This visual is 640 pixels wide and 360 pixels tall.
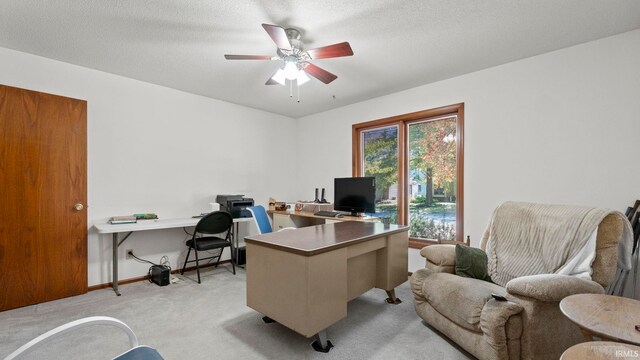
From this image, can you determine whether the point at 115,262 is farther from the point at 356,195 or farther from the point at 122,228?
the point at 356,195

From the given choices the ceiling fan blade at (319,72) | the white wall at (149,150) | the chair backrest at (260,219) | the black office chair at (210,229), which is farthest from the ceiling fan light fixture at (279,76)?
the white wall at (149,150)

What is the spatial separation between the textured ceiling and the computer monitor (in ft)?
4.31

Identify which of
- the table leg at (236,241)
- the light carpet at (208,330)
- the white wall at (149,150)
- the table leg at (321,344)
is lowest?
the light carpet at (208,330)

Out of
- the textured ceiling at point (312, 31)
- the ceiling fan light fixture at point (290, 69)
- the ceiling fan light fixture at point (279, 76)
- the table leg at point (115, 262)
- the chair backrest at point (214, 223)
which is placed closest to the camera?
the textured ceiling at point (312, 31)

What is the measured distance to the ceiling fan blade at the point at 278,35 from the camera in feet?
6.05

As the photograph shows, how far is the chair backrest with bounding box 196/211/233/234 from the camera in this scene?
3344 millimetres

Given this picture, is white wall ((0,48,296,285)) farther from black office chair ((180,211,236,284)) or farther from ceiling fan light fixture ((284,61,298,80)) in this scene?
ceiling fan light fixture ((284,61,298,80))

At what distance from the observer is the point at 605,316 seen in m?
1.23

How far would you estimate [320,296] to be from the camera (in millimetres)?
1825

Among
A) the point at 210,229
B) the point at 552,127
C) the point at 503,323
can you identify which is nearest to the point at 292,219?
→ the point at 210,229

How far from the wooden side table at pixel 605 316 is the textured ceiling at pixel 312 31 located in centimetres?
195

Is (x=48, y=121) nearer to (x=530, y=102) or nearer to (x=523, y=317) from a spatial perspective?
(x=523, y=317)

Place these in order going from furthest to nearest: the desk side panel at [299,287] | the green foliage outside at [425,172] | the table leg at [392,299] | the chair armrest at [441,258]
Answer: the green foliage outside at [425,172] < the table leg at [392,299] < the chair armrest at [441,258] < the desk side panel at [299,287]

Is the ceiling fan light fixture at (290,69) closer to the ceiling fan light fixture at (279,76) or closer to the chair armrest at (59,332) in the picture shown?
the ceiling fan light fixture at (279,76)
